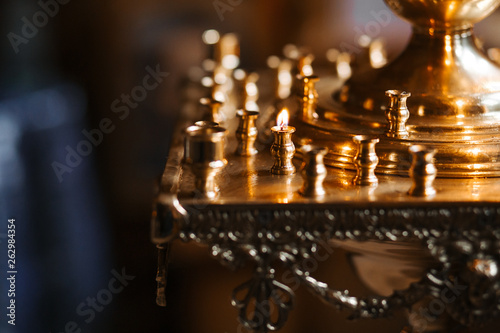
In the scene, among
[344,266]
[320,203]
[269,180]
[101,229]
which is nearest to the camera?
[320,203]

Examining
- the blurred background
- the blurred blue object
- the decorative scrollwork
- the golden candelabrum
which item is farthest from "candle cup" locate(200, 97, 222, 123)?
the blurred blue object

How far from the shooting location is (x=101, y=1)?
6.48ft

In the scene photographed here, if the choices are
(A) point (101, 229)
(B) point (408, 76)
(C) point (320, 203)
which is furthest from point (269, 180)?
(A) point (101, 229)

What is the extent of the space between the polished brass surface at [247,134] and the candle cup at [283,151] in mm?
104

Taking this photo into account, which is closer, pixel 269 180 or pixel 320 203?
pixel 320 203

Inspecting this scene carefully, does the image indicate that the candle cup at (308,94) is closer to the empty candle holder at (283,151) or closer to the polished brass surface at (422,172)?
the empty candle holder at (283,151)

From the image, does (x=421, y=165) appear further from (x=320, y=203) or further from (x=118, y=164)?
(x=118, y=164)

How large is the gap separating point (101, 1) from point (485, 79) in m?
1.25

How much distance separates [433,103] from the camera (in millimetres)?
1030

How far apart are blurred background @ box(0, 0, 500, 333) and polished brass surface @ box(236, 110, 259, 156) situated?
0.48 metres

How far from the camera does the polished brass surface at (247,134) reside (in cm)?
108

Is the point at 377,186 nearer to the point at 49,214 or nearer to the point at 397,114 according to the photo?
the point at 397,114

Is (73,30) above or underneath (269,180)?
above

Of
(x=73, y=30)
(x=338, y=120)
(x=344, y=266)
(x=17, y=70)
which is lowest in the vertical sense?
(x=344, y=266)
